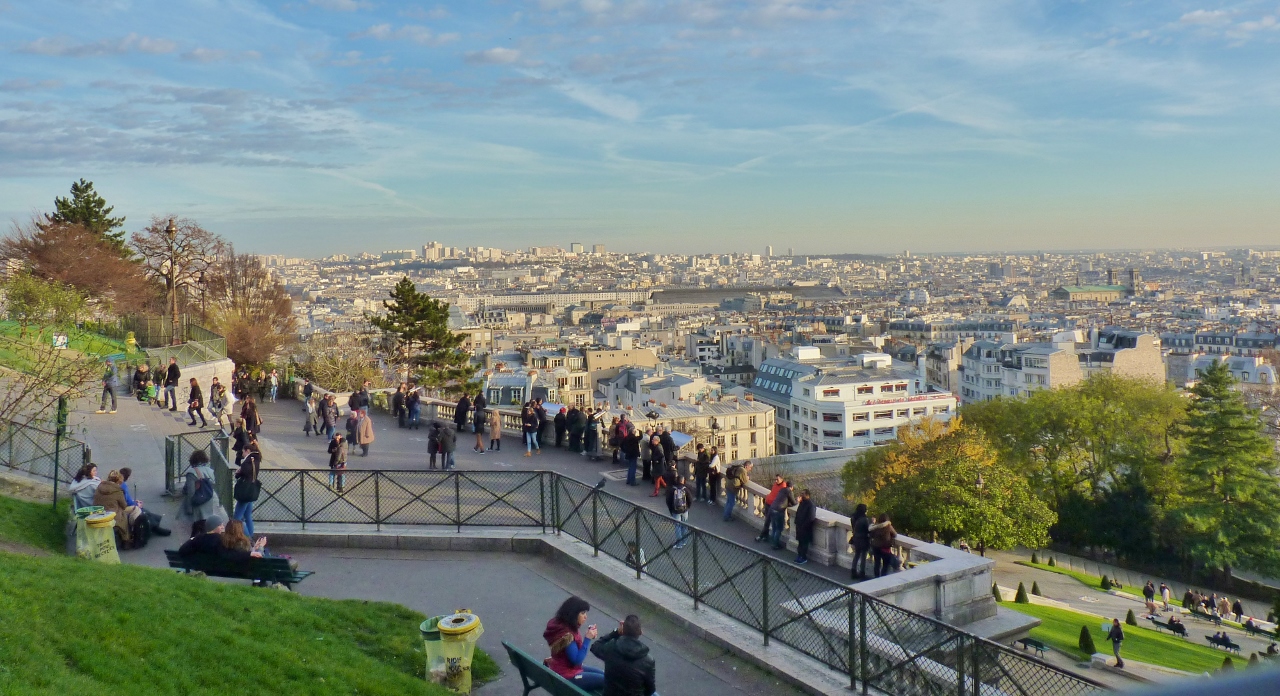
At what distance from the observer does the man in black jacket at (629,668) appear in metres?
6.12

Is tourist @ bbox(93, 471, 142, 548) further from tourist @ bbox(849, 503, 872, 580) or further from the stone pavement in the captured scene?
tourist @ bbox(849, 503, 872, 580)

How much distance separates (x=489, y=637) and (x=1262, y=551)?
2855 centimetres

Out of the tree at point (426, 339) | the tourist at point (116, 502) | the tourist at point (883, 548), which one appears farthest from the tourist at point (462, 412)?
the tree at point (426, 339)

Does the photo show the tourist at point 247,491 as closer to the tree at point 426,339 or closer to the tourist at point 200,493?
the tourist at point 200,493

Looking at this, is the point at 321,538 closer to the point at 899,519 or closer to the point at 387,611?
the point at 387,611

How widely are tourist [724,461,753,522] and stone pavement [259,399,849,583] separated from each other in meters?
0.19

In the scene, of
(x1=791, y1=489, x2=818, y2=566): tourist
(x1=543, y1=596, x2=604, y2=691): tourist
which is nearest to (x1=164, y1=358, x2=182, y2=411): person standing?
(x1=791, y1=489, x2=818, y2=566): tourist

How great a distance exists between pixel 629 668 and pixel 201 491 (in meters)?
7.71

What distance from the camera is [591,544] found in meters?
10.7

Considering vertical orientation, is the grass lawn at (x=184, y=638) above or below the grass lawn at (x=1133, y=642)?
above

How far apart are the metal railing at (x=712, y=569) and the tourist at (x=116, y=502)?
1.44 m

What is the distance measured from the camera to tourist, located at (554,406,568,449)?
18562 mm

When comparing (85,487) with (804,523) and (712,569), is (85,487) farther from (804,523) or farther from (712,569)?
(804,523)

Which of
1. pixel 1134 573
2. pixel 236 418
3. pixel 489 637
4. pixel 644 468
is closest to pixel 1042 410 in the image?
pixel 1134 573
